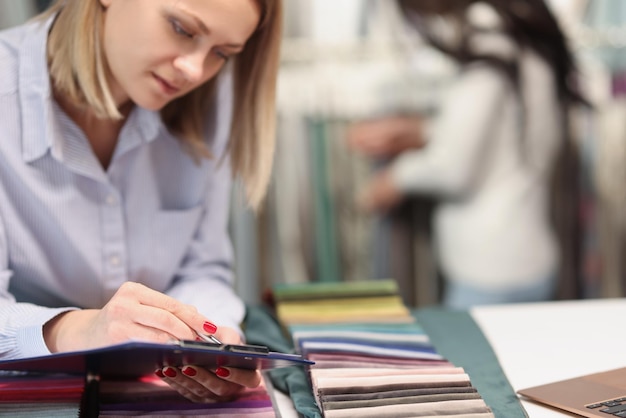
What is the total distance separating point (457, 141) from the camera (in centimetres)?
230

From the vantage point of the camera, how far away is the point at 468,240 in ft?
7.78

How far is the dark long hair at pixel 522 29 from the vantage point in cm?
231

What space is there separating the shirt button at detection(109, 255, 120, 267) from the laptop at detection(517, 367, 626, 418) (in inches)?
25.3

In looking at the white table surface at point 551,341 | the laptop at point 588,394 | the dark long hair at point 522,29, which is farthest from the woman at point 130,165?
the dark long hair at point 522,29

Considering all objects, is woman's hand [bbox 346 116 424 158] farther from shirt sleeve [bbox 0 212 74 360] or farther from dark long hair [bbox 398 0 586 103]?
shirt sleeve [bbox 0 212 74 360]

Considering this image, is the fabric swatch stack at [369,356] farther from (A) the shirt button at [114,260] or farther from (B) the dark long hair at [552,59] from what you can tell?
(B) the dark long hair at [552,59]

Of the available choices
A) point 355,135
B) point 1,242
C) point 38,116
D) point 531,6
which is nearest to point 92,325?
point 1,242

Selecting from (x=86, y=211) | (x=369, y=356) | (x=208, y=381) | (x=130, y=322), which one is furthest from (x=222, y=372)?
(x=86, y=211)

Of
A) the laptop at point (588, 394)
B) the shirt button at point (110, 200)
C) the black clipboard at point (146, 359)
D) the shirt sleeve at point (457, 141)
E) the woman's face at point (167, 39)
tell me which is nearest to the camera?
the black clipboard at point (146, 359)

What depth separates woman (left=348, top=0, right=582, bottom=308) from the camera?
229cm

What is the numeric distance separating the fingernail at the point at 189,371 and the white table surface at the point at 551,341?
0.46ft

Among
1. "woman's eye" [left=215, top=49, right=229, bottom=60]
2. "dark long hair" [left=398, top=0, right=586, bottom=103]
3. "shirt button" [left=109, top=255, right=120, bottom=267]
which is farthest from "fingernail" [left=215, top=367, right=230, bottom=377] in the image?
"dark long hair" [left=398, top=0, right=586, bottom=103]

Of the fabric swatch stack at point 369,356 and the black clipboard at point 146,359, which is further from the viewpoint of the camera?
the fabric swatch stack at point 369,356

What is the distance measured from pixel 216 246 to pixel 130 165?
0.77 ft
